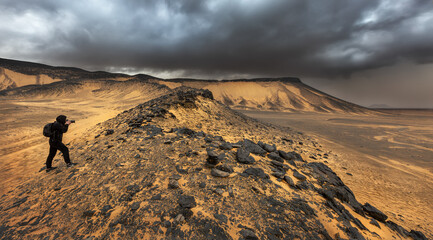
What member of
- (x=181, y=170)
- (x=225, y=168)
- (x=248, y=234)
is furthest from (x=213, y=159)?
(x=248, y=234)

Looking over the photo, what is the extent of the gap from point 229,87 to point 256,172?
298ft

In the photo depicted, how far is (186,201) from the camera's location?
3.58 m

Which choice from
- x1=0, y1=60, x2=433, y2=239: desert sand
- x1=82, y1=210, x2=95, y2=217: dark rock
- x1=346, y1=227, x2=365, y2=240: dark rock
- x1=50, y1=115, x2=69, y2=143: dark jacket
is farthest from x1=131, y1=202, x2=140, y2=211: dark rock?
x1=346, y1=227, x2=365, y2=240: dark rock

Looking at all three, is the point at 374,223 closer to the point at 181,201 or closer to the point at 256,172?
the point at 256,172

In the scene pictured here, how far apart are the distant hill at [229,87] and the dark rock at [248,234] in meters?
63.0

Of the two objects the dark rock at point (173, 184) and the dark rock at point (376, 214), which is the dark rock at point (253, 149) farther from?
the dark rock at point (376, 214)

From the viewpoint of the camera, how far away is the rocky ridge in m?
3.12

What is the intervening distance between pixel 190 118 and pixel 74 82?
248 ft

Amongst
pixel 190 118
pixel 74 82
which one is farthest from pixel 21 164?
pixel 74 82

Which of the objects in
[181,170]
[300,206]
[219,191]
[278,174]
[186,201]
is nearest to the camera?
[186,201]

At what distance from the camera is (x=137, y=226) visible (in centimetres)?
308

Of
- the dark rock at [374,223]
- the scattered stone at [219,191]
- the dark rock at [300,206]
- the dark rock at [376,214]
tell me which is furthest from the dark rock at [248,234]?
the dark rock at [376,214]

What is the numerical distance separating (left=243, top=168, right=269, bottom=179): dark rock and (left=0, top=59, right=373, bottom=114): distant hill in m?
61.5

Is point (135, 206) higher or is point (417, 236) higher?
point (135, 206)
